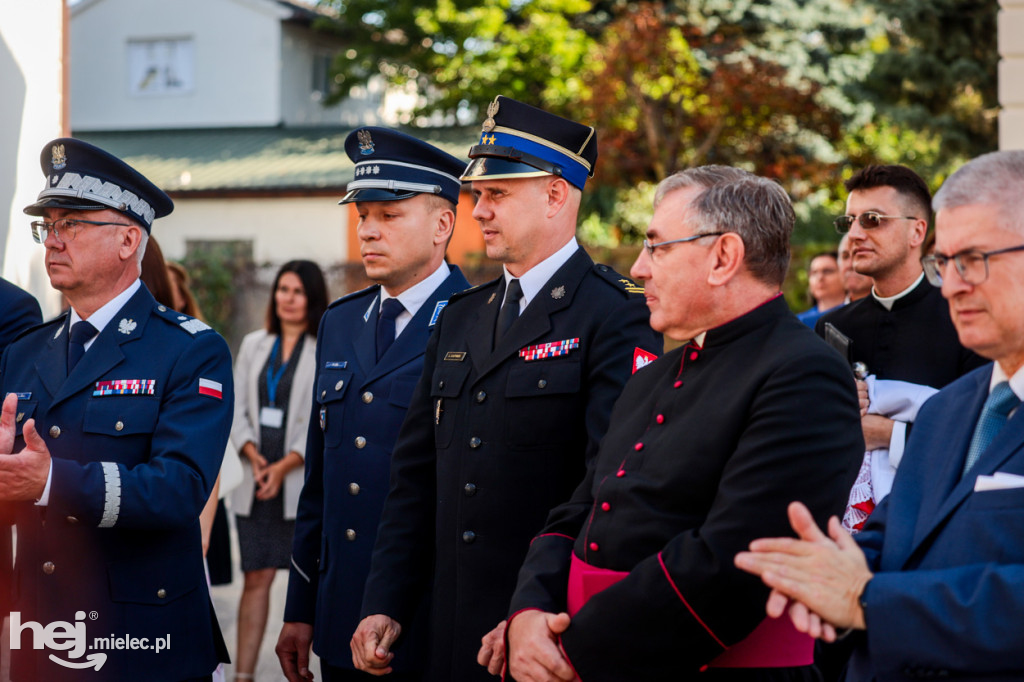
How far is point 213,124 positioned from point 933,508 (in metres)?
29.9

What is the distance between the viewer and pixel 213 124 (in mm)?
30156

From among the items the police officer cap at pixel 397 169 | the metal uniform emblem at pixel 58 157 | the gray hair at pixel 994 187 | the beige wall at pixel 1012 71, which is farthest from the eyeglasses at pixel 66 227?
the beige wall at pixel 1012 71

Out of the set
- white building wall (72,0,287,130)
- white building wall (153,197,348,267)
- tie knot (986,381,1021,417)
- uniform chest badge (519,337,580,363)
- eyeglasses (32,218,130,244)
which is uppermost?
white building wall (72,0,287,130)

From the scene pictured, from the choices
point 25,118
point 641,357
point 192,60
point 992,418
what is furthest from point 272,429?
point 192,60

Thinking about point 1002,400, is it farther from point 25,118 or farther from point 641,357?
point 25,118

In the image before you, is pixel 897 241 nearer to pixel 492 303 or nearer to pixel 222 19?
pixel 492 303

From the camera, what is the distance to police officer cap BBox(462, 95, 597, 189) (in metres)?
3.24

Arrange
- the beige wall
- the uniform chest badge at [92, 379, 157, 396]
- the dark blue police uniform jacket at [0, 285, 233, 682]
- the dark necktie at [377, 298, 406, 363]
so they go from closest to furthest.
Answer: the dark blue police uniform jacket at [0, 285, 233, 682] → the uniform chest badge at [92, 379, 157, 396] → the dark necktie at [377, 298, 406, 363] → the beige wall

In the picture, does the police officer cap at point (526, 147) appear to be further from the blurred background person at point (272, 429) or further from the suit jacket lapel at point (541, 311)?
the blurred background person at point (272, 429)

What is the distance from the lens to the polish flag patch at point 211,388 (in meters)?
3.37

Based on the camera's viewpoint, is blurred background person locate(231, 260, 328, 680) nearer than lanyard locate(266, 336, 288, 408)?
Yes

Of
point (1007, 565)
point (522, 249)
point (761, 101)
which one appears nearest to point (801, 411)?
point (1007, 565)

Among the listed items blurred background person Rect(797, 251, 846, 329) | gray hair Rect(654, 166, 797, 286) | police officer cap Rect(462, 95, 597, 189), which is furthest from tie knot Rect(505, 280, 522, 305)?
blurred background person Rect(797, 251, 846, 329)

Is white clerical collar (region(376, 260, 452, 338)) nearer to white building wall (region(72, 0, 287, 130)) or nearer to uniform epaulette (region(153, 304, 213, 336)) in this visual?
uniform epaulette (region(153, 304, 213, 336))
